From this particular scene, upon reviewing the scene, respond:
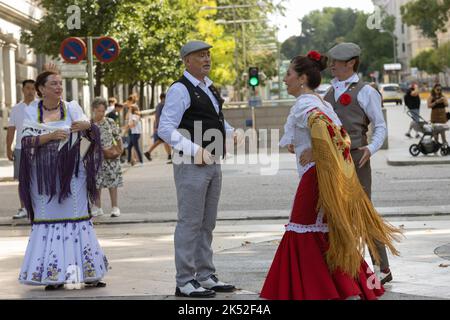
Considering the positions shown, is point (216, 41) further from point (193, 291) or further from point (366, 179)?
point (193, 291)

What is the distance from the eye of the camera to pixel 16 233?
46.3 feet

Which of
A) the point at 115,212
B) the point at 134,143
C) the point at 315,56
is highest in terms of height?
the point at 315,56

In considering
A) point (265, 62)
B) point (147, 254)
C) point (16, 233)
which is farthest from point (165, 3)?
point (265, 62)

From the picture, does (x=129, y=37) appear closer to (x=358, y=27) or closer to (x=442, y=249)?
(x=442, y=249)

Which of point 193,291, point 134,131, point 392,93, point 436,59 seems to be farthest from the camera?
point 436,59

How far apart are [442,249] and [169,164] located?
17146mm

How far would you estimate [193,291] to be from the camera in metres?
8.47

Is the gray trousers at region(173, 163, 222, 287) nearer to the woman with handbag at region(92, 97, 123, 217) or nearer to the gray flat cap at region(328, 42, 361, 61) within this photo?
the gray flat cap at region(328, 42, 361, 61)

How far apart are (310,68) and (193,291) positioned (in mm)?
1892

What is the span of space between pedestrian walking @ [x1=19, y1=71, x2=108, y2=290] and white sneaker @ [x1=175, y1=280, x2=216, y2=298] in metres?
0.97

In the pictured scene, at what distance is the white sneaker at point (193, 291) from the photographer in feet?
27.8

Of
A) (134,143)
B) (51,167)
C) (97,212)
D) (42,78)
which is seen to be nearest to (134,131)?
(134,143)

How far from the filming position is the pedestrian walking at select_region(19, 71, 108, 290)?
918 cm

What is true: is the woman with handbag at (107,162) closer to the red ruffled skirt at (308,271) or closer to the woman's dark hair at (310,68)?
the woman's dark hair at (310,68)
